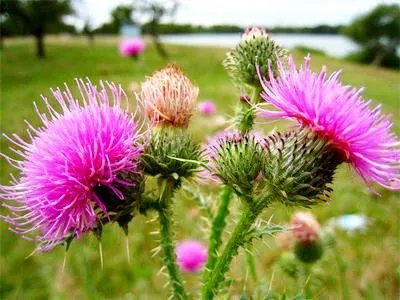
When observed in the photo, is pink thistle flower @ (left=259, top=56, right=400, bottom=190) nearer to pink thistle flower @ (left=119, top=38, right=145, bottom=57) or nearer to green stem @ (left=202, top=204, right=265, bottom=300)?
green stem @ (left=202, top=204, right=265, bottom=300)

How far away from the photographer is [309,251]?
10.6 ft

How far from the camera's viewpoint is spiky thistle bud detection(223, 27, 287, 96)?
208 cm

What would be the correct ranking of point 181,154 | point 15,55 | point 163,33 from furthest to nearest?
point 163,33 → point 15,55 → point 181,154

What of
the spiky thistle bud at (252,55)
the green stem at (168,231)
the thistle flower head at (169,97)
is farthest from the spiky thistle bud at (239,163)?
the spiky thistle bud at (252,55)

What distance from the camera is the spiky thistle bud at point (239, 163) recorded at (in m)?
1.58

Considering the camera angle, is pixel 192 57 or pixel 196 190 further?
pixel 192 57

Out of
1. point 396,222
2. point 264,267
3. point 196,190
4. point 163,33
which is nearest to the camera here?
point 196,190

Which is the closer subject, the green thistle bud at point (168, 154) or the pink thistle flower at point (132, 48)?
the green thistle bud at point (168, 154)

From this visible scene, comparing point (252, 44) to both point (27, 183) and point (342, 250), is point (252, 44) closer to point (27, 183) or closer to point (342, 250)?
point (27, 183)

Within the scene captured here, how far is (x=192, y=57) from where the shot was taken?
42.7 metres

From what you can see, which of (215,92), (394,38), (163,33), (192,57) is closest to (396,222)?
(215,92)

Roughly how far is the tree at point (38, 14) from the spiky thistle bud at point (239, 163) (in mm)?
37546

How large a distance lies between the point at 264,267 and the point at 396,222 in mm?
1823

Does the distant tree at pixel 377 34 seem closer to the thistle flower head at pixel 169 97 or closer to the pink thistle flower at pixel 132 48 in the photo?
the pink thistle flower at pixel 132 48
